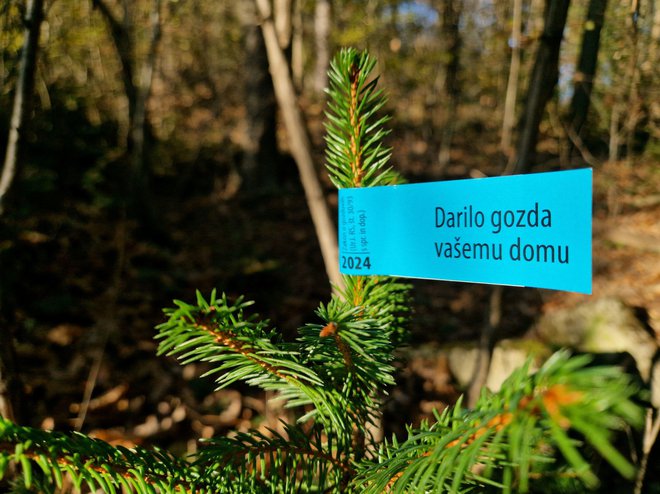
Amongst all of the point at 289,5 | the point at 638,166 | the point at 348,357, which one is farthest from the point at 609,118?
the point at 348,357

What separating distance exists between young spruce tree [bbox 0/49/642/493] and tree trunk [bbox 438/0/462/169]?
23.8ft

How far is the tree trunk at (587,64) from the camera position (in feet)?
8.20

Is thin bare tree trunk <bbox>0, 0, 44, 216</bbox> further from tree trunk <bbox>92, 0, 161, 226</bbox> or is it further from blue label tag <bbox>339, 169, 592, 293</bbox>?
tree trunk <bbox>92, 0, 161, 226</bbox>

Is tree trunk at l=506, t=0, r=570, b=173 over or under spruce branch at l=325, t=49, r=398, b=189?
over

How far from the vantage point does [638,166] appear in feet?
21.0

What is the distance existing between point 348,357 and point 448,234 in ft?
0.93

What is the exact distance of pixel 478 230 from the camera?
722 millimetres

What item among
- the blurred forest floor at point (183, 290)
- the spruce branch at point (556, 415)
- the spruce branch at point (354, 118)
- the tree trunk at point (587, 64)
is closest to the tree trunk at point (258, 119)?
the blurred forest floor at point (183, 290)

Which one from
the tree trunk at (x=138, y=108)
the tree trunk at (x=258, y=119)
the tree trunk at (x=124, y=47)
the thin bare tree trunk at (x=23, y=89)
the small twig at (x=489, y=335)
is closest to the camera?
the thin bare tree trunk at (x=23, y=89)

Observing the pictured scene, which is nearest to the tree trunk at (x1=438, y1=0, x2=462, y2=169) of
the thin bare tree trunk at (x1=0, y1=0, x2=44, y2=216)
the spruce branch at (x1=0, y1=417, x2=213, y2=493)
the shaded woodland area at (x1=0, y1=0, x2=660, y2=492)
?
the shaded woodland area at (x1=0, y1=0, x2=660, y2=492)

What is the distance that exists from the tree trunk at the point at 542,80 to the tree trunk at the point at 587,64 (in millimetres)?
1230

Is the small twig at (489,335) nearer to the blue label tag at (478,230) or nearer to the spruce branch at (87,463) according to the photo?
the blue label tag at (478,230)

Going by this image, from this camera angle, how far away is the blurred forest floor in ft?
7.11

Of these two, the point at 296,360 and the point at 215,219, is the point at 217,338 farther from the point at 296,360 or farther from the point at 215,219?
the point at 215,219
